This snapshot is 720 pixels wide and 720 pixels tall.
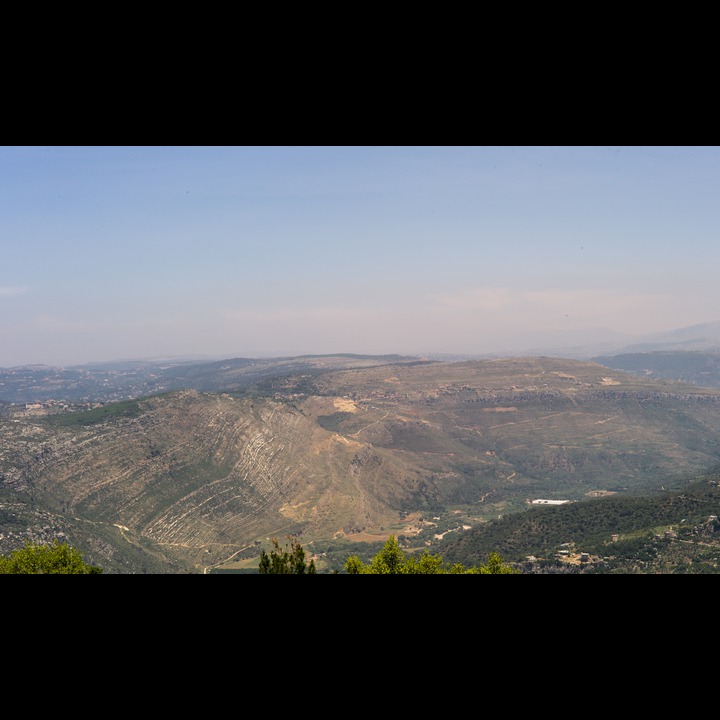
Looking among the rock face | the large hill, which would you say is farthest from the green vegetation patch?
the rock face

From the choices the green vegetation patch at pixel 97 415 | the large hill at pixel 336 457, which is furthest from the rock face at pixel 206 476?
the green vegetation patch at pixel 97 415

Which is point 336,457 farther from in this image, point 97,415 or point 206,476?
point 97,415

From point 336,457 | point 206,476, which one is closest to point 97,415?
point 206,476

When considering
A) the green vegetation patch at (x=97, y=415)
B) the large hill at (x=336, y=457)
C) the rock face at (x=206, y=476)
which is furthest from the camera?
the green vegetation patch at (x=97, y=415)

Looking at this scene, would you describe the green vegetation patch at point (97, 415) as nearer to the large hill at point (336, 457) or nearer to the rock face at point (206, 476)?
the large hill at point (336, 457)

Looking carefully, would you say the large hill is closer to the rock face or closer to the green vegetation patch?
the rock face
